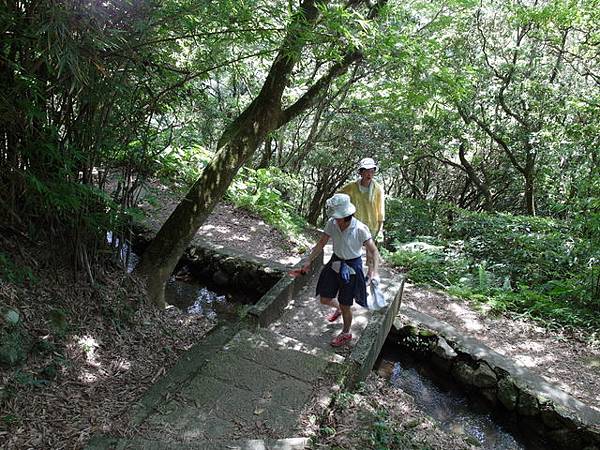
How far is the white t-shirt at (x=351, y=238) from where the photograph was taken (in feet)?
15.6

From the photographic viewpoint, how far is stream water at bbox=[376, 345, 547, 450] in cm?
514

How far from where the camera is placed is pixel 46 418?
11.0 ft

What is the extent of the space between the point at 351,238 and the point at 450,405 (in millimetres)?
2738

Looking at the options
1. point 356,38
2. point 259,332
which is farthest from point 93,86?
point 259,332

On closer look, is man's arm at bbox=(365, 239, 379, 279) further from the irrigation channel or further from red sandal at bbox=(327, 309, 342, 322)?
the irrigation channel

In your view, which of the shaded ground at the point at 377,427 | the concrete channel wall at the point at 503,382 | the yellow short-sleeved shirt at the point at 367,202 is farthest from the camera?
the yellow short-sleeved shirt at the point at 367,202

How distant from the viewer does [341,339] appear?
5254 mm

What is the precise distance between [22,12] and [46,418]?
3.03 m

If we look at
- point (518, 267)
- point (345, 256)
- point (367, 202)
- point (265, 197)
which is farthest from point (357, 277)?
point (265, 197)

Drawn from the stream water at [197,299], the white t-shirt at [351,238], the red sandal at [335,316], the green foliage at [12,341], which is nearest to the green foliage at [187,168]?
the stream water at [197,299]

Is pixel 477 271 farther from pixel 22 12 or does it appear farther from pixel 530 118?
pixel 22 12

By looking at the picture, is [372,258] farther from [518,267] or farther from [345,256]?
[518,267]

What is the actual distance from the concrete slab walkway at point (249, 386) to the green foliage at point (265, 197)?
16.5ft

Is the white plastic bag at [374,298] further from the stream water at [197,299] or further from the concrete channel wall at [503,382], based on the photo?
the stream water at [197,299]
